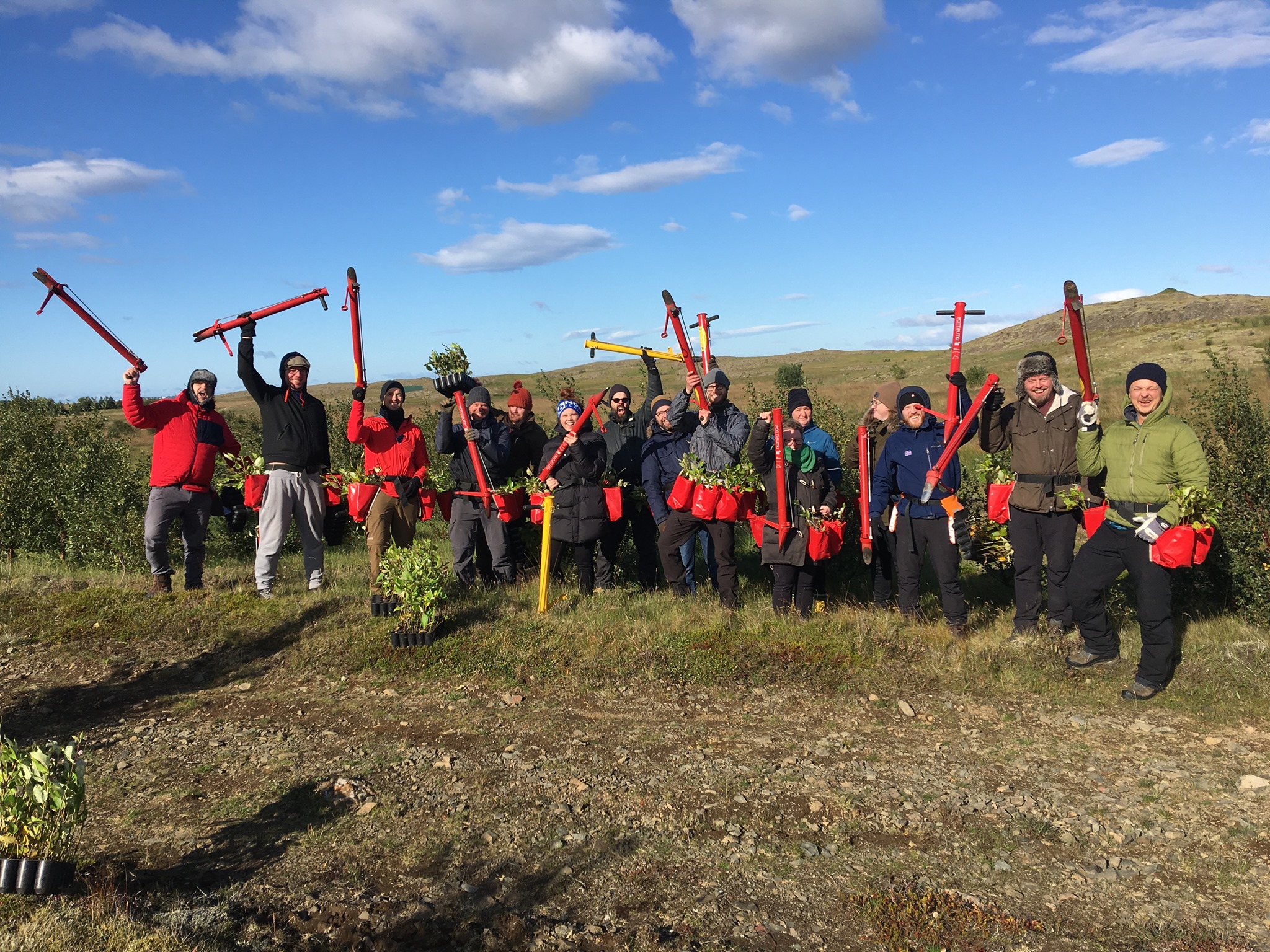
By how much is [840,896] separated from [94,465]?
12631 mm

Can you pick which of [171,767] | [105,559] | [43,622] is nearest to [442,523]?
[105,559]

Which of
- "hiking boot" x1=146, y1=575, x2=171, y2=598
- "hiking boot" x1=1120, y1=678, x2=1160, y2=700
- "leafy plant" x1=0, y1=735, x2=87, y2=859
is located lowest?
"hiking boot" x1=1120, y1=678, x2=1160, y2=700

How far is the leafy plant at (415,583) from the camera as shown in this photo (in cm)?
756

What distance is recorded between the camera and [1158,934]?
371 centimetres

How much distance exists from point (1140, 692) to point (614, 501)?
15.8 feet

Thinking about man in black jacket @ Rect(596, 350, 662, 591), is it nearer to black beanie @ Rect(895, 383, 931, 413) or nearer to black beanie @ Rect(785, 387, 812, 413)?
black beanie @ Rect(785, 387, 812, 413)

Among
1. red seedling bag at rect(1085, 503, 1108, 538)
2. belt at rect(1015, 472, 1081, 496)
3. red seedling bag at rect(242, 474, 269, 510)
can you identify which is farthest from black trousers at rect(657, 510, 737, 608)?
red seedling bag at rect(242, 474, 269, 510)

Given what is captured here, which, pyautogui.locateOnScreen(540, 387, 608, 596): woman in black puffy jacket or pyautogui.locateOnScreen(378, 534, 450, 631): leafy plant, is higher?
pyautogui.locateOnScreen(540, 387, 608, 596): woman in black puffy jacket

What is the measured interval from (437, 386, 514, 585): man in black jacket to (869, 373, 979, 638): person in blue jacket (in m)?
3.90

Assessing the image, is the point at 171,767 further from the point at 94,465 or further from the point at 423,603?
the point at 94,465

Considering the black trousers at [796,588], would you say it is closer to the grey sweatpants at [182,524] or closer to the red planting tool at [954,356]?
the red planting tool at [954,356]

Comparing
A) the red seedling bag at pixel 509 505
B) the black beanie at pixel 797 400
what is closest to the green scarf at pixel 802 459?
the black beanie at pixel 797 400

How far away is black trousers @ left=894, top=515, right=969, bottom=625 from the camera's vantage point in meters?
7.34

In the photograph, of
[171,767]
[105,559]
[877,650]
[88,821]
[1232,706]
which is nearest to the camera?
[88,821]
